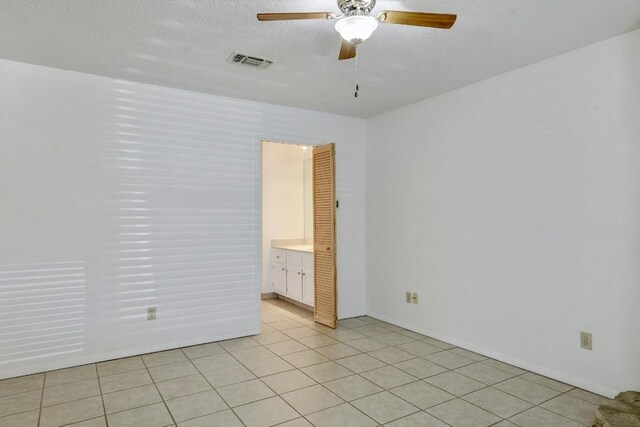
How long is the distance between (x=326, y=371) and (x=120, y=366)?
1842mm

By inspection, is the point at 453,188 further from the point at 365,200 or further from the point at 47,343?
the point at 47,343

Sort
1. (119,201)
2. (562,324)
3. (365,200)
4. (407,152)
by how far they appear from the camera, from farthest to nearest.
Result: (365,200) → (407,152) → (119,201) → (562,324)

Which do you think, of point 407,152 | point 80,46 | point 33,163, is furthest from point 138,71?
point 407,152

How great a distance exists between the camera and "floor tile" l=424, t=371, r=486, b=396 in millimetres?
2945

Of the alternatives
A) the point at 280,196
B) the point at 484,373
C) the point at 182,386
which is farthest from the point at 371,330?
the point at 280,196

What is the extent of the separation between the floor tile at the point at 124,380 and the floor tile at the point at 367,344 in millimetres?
1945

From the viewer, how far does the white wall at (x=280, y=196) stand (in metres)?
6.18

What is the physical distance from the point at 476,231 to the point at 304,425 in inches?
94.7

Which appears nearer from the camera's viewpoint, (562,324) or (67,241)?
(562,324)

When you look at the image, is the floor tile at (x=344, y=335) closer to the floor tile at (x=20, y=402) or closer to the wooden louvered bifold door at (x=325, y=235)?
the wooden louvered bifold door at (x=325, y=235)

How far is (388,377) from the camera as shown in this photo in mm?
3184

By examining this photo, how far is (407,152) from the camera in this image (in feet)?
14.9

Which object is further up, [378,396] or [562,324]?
[562,324]

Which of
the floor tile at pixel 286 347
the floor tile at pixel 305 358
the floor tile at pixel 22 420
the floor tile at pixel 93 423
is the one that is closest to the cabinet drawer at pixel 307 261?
the floor tile at pixel 286 347
